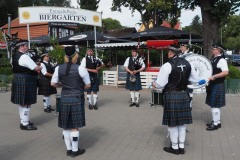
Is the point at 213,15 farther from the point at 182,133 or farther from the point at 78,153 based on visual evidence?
the point at 78,153

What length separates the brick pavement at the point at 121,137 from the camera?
504cm

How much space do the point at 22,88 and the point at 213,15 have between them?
1166 cm

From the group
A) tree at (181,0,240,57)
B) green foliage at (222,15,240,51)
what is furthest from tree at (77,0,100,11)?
green foliage at (222,15,240,51)

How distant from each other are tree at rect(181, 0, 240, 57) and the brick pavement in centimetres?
698

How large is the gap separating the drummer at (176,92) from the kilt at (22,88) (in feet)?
9.41

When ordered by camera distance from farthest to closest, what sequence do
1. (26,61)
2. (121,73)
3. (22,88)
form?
(121,73) < (22,88) < (26,61)

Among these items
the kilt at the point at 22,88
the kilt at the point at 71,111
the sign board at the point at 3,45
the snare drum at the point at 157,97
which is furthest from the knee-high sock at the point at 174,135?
the sign board at the point at 3,45

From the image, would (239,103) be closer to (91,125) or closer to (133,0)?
(91,125)

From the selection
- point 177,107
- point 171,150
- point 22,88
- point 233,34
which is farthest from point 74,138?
point 233,34

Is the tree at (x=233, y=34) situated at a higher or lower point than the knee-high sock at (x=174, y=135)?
higher

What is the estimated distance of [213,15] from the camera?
15531mm

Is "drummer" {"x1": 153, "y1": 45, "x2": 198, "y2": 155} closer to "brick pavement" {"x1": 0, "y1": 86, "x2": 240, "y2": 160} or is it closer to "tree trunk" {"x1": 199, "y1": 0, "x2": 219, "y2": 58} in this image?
"brick pavement" {"x1": 0, "y1": 86, "x2": 240, "y2": 160}

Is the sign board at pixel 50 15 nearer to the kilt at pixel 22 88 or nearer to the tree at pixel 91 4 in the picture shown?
the kilt at pixel 22 88

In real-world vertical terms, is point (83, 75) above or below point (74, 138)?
above
